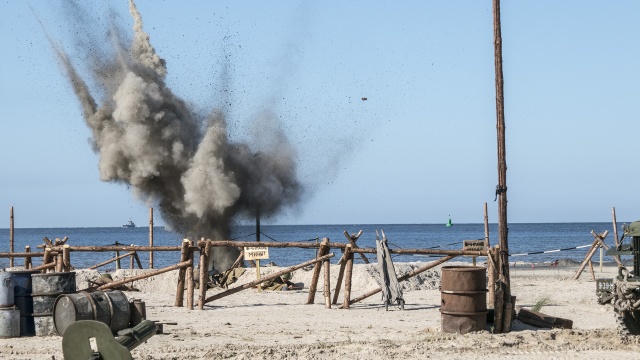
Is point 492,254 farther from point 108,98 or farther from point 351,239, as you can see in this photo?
point 108,98

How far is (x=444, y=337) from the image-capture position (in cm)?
1602

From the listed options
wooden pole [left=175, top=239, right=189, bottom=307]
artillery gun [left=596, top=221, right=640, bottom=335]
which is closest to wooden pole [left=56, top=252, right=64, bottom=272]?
wooden pole [left=175, top=239, right=189, bottom=307]

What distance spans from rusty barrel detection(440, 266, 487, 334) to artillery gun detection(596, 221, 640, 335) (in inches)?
81.5

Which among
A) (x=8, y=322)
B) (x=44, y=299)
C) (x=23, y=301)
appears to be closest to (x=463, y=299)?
(x=44, y=299)

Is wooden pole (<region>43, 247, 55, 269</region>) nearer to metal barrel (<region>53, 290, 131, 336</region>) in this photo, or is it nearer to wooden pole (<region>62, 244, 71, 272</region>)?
wooden pole (<region>62, 244, 71, 272</region>)

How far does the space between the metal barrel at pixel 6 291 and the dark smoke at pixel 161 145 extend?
21229mm

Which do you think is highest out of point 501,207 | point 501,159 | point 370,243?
point 501,159

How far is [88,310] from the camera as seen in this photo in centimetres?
1647

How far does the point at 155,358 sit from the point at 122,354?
17.4 feet

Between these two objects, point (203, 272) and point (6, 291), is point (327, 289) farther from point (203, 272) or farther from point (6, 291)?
point (6, 291)

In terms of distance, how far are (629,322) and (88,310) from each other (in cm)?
931

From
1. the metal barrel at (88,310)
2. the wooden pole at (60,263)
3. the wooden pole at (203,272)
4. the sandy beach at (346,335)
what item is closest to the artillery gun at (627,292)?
the sandy beach at (346,335)

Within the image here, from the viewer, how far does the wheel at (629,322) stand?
15.7 metres

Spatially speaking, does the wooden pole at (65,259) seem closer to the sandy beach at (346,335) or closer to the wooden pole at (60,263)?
the wooden pole at (60,263)
